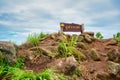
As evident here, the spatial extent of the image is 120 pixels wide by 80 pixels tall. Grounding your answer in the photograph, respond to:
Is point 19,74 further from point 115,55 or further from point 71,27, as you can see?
point 71,27

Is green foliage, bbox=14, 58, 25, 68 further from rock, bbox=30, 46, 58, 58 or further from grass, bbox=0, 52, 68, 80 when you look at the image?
rock, bbox=30, 46, 58, 58

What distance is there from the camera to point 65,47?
10.2 metres

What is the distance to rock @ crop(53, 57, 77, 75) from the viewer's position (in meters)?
8.89

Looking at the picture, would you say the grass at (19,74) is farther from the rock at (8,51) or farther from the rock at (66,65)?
the rock at (66,65)

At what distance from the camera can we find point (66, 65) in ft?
29.4

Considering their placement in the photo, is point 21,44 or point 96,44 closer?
point 21,44

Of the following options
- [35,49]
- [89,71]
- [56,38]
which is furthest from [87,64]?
[56,38]

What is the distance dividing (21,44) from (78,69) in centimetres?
356

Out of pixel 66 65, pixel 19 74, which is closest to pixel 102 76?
pixel 66 65

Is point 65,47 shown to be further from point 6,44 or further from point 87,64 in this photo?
point 6,44

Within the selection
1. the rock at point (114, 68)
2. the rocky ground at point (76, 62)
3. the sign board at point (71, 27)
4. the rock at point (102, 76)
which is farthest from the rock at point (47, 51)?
the sign board at point (71, 27)

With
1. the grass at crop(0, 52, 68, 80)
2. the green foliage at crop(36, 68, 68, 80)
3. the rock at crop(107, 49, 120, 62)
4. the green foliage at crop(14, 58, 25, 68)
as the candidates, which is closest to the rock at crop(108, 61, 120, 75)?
the rock at crop(107, 49, 120, 62)

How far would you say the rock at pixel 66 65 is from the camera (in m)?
8.89

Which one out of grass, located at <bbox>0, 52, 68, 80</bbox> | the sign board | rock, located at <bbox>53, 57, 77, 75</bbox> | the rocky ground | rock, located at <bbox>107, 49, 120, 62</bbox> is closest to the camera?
grass, located at <bbox>0, 52, 68, 80</bbox>
